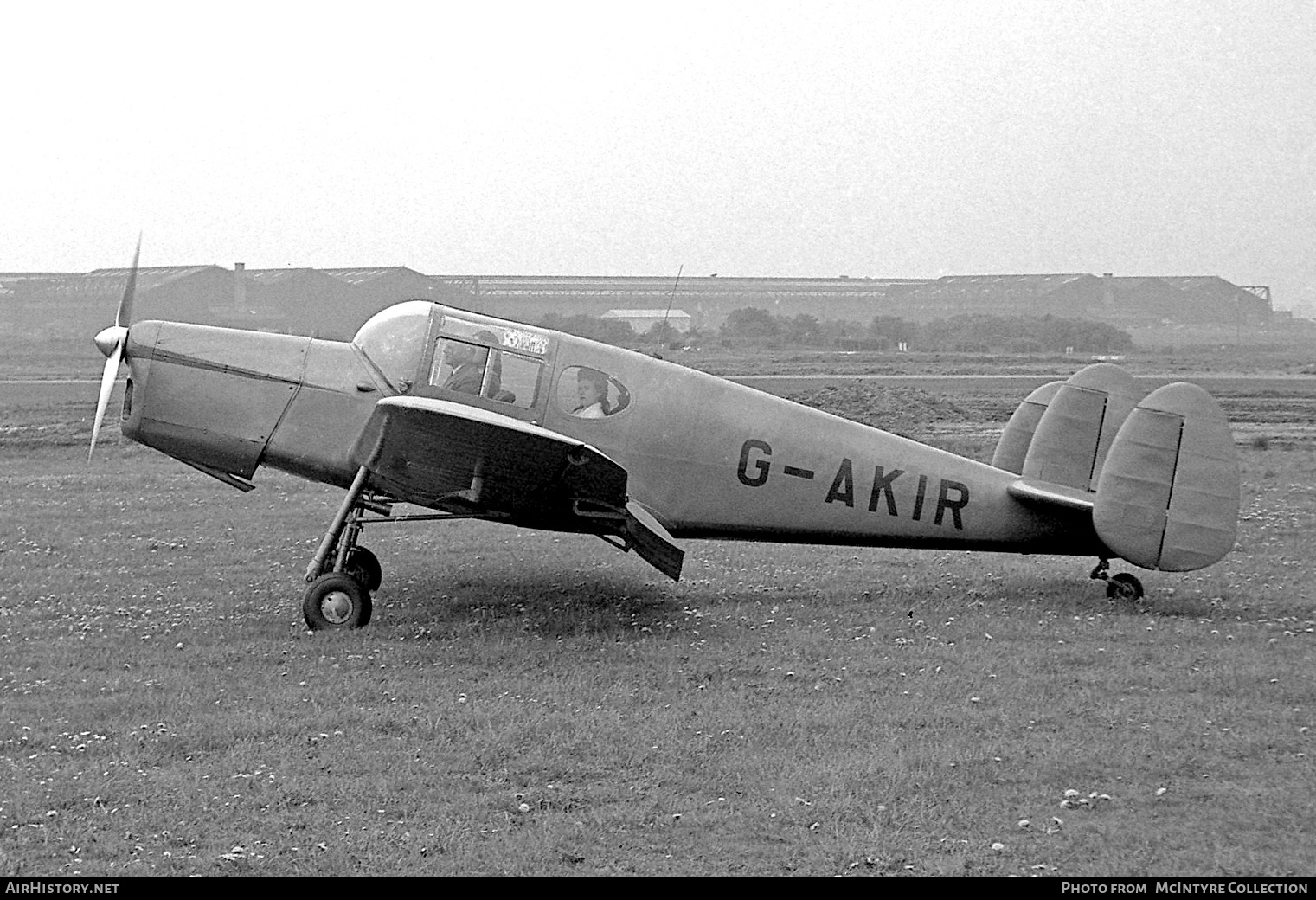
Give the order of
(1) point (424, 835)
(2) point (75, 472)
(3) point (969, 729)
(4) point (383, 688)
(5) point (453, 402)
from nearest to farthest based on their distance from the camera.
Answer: (1) point (424, 835)
(3) point (969, 729)
(4) point (383, 688)
(5) point (453, 402)
(2) point (75, 472)

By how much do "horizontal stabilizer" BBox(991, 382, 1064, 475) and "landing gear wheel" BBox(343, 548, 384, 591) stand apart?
5332mm

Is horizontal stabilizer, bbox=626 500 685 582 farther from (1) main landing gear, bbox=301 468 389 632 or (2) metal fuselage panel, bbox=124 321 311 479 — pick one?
(2) metal fuselage panel, bbox=124 321 311 479

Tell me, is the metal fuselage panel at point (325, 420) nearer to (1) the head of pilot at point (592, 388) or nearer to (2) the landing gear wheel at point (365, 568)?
(2) the landing gear wheel at point (365, 568)

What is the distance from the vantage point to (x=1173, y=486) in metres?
9.41

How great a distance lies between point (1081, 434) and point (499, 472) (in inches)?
192

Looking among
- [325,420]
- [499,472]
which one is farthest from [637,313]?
[499,472]

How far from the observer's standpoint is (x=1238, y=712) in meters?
6.91

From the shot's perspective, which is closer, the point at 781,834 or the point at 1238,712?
the point at 781,834

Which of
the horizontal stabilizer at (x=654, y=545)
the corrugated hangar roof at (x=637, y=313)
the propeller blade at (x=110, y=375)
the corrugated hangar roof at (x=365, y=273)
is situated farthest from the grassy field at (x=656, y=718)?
the corrugated hangar roof at (x=637, y=313)

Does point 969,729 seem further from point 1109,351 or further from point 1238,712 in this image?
point 1109,351

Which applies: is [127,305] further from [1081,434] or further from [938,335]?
[938,335]

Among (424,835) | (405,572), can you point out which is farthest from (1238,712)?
(405,572)

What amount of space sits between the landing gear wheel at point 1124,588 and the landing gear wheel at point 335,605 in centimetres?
578
